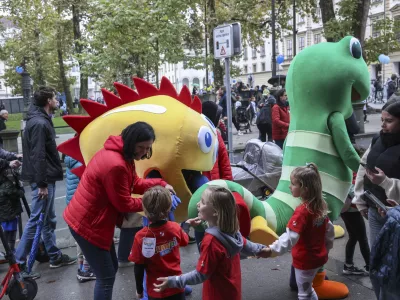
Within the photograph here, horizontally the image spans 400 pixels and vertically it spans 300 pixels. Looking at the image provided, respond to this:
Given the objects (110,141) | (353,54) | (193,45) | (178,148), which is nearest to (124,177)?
(110,141)

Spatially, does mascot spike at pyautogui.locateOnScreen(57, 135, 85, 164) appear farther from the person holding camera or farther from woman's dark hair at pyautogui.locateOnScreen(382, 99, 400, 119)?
woman's dark hair at pyautogui.locateOnScreen(382, 99, 400, 119)

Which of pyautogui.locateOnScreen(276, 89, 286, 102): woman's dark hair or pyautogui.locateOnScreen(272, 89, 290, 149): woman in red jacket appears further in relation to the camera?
pyautogui.locateOnScreen(272, 89, 290, 149): woman in red jacket

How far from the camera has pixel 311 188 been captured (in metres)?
3.40

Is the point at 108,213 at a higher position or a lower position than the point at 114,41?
lower

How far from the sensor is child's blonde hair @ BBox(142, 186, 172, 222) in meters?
3.01

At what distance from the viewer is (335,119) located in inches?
167

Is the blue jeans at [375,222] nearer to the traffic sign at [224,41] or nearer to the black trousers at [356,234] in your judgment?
the black trousers at [356,234]

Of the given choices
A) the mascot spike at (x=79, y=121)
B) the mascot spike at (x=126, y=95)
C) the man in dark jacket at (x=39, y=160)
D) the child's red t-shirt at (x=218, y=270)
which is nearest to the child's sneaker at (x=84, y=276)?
the man in dark jacket at (x=39, y=160)

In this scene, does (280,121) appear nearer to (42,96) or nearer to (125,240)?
(125,240)

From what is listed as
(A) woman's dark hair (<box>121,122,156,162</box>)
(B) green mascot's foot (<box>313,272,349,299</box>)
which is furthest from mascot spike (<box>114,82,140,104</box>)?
(B) green mascot's foot (<box>313,272,349,299</box>)

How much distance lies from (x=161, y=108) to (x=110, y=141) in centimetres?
67

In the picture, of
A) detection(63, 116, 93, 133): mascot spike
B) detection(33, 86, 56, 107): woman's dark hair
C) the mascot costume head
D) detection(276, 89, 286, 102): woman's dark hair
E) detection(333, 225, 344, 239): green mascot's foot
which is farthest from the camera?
detection(276, 89, 286, 102): woman's dark hair

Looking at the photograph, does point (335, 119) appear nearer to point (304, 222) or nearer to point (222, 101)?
point (304, 222)

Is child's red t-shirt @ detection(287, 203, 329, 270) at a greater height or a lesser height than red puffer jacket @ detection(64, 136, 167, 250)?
lesser
